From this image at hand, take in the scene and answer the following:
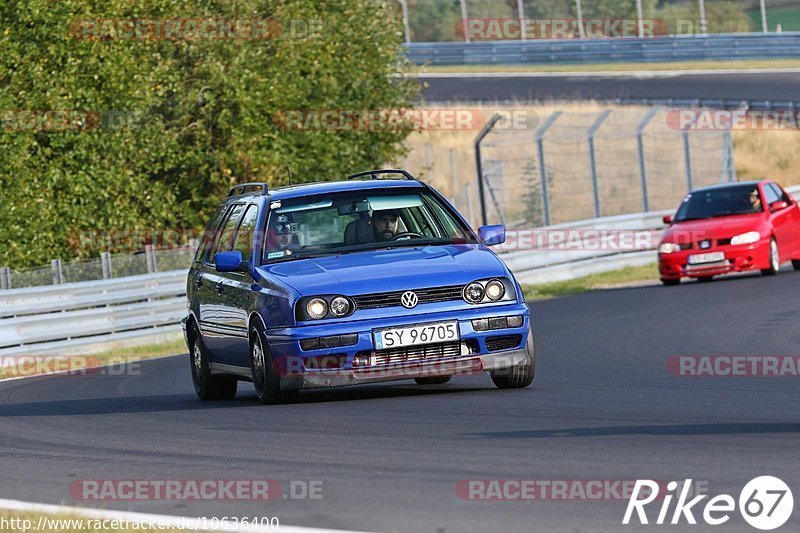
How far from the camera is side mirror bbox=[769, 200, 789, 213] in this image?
2409 centimetres

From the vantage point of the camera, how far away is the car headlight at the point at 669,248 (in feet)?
78.9

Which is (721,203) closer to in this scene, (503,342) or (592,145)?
(592,145)

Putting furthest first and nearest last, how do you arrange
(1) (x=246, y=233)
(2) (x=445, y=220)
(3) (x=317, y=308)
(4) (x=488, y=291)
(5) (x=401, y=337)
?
(1) (x=246, y=233)
(2) (x=445, y=220)
(4) (x=488, y=291)
(3) (x=317, y=308)
(5) (x=401, y=337)

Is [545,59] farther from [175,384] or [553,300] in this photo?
[175,384]

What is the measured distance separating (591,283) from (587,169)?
45.7 feet

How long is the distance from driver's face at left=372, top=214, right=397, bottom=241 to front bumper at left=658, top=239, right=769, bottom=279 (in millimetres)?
12647

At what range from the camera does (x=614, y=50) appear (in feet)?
166

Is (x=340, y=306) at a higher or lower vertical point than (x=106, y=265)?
higher

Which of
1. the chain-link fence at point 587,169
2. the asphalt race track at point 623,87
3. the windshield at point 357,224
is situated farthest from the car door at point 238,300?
the asphalt race track at point 623,87

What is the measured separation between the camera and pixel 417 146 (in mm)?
45750

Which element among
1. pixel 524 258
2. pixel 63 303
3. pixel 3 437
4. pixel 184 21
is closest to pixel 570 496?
pixel 3 437

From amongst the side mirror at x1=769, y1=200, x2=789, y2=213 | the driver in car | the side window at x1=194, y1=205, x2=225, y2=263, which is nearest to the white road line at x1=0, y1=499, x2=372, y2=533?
the driver in car

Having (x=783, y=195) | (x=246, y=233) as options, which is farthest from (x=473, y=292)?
(x=783, y=195)

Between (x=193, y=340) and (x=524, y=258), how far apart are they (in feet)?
49.0
